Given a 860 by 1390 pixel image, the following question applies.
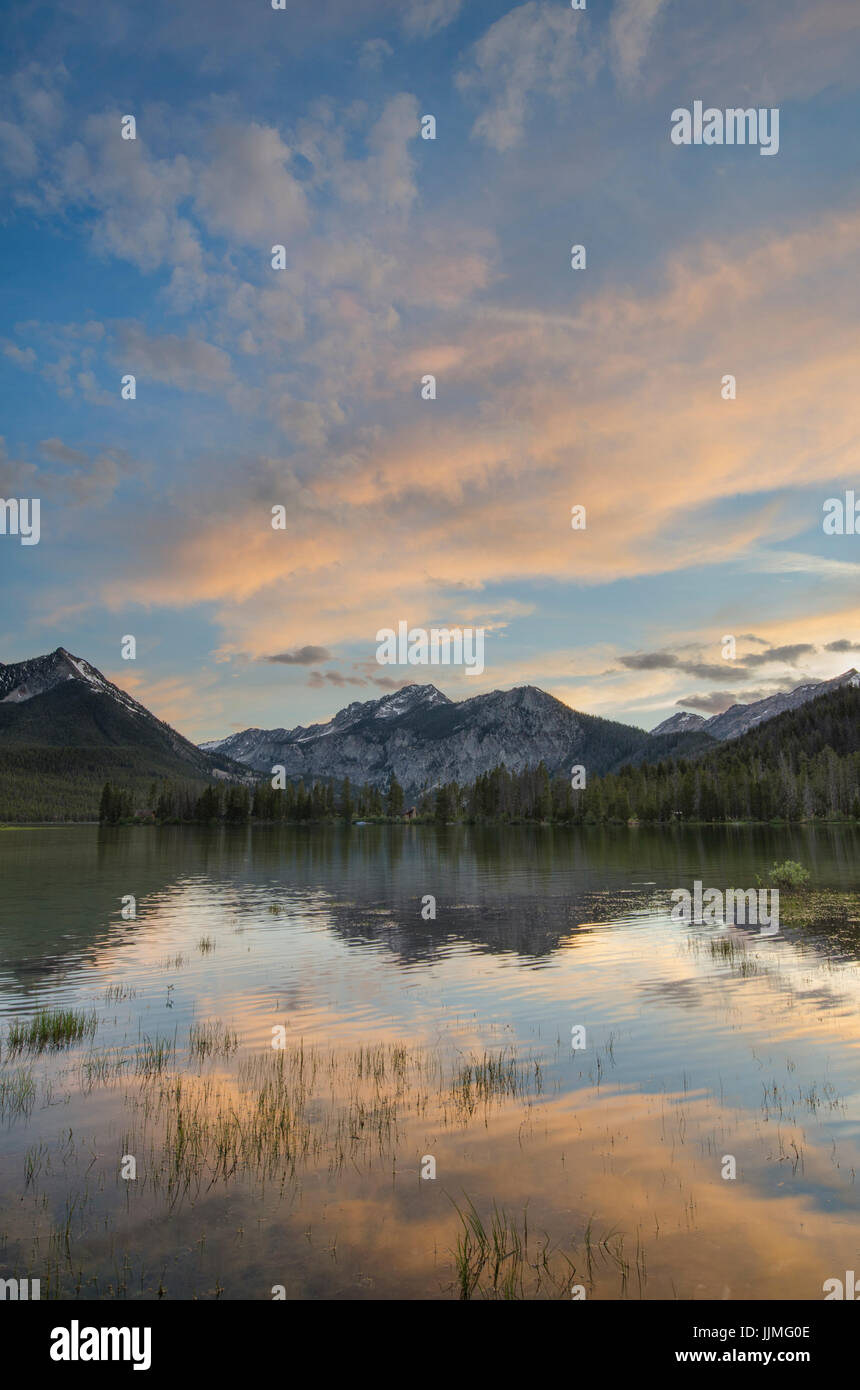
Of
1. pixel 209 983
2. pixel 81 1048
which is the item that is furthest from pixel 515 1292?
pixel 209 983

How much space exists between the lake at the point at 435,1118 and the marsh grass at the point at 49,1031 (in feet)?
0.74

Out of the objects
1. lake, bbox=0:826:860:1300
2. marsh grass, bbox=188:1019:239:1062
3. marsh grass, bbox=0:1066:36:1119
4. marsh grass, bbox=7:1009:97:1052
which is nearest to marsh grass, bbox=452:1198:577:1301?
lake, bbox=0:826:860:1300

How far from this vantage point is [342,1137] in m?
15.3

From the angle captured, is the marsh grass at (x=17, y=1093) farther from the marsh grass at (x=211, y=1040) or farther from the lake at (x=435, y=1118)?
the marsh grass at (x=211, y=1040)

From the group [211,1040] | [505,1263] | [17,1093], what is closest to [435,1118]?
[505,1263]

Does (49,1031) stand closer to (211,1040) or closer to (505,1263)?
(211,1040)

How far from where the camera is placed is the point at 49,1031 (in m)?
22.9

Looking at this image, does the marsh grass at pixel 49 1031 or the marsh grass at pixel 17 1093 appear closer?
the marsh grass at pixel 17 1093

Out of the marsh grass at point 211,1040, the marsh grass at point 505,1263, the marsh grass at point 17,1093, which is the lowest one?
the marsh grass at point 211,1040

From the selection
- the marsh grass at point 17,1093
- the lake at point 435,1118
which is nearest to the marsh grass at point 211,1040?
the lake at point 435,1118

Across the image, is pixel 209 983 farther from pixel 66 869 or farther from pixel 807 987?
pixel 66 869

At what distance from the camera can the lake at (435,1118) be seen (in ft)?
35.0

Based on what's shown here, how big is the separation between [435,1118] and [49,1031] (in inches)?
535
